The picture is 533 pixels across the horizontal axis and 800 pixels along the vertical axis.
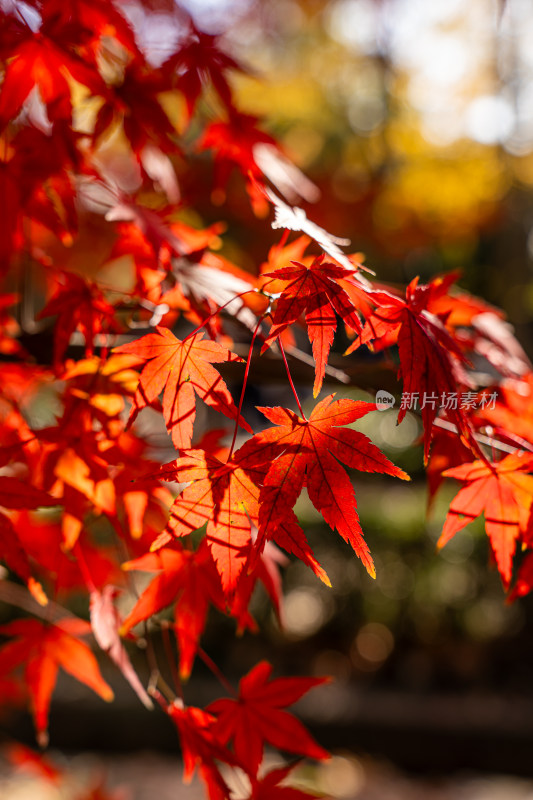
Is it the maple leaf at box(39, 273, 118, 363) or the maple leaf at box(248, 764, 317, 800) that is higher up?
the maple leaf at box(39, 273, 118, 363)

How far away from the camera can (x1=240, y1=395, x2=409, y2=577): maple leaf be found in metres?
0.62

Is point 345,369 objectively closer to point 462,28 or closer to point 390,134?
point 390,134

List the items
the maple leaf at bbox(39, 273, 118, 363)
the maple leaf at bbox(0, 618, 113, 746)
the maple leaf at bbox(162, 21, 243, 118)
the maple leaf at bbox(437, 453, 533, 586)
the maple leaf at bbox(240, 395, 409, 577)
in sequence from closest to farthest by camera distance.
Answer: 1. the maple leaf at bbox(240, 395, 409, 577)
2. the maple leaf at bbox(437, 453, 533, 586)
3. the maple leaf at bbox(39, 273, 118, 363)
4. the maple leaf at bbox(0, 618, 113, 746)
5. the maple leaf at bbox(162, 21, 243, 118)

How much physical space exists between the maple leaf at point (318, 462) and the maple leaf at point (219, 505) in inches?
1.0

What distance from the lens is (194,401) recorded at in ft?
2.42

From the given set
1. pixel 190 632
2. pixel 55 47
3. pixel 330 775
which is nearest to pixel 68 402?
pixel 190 632

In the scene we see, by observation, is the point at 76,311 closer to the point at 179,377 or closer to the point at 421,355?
the point at 179,377

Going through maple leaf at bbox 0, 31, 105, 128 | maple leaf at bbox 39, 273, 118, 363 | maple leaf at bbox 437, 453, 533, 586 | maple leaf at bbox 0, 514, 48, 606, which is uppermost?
maple leaf at bbox 0, 31, 105, 128

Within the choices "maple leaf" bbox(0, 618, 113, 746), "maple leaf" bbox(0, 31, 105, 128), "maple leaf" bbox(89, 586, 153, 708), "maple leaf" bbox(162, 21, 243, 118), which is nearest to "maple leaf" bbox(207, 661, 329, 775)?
"maple leaf" bbox(89, 586, 153, 708)

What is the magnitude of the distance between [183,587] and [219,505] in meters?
0.35

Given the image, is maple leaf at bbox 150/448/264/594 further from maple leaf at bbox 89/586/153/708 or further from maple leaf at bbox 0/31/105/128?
maple leaf at bbox 0/31/105/128

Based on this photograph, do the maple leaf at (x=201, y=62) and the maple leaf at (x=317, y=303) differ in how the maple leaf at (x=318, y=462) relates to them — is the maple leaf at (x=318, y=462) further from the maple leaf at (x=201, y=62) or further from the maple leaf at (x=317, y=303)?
the maple leaf at (x=201, y=62)

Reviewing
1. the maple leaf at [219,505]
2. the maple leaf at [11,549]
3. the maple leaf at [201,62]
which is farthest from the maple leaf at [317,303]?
the maple leaf at [201,62]

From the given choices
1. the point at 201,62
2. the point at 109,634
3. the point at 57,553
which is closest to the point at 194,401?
the point at 109,634
